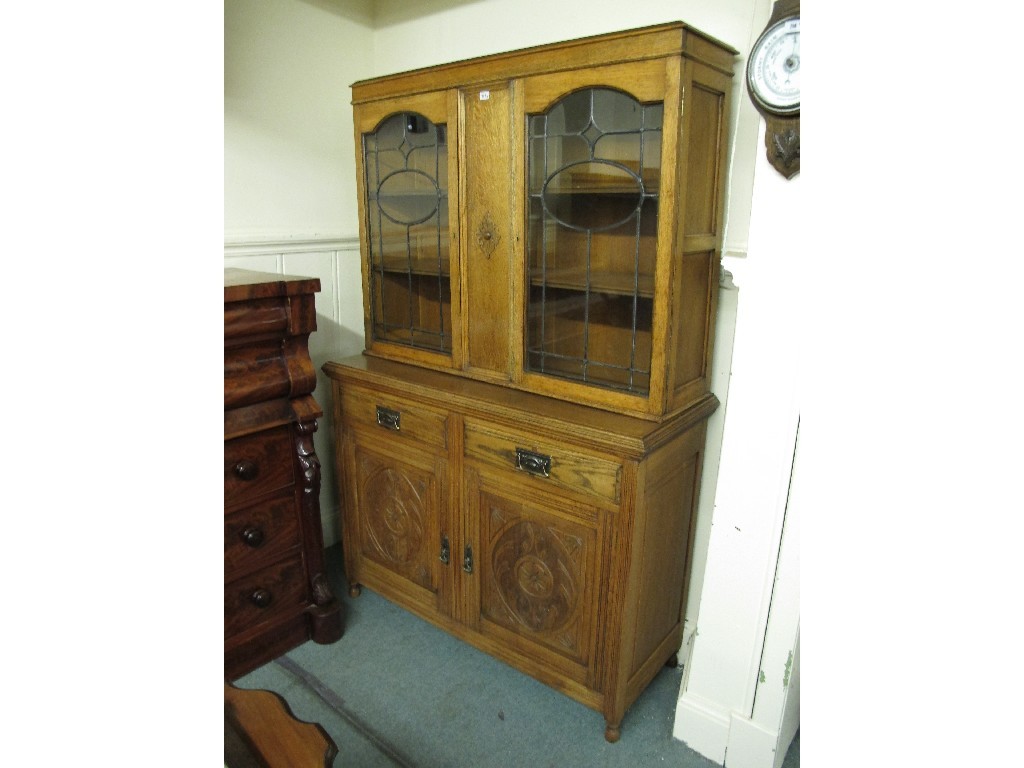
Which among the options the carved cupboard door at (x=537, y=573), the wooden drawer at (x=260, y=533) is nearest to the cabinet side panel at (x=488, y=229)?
the carved cupboard door at (x=537, y=573)

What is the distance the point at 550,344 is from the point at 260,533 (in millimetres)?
1023

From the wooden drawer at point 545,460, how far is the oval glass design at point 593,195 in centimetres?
60

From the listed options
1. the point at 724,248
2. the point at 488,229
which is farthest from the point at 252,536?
the point at 724,248

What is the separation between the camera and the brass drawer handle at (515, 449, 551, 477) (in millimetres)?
1762

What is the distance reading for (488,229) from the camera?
6.24 ft

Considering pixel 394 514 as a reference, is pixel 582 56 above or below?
above

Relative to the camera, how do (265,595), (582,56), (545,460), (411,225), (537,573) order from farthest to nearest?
(411,225)
(265,595)
(537,573)
(545,460)
(582,56)

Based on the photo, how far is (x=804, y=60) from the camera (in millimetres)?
172

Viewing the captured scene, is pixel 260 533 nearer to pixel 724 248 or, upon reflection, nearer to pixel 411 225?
pixel 411 225

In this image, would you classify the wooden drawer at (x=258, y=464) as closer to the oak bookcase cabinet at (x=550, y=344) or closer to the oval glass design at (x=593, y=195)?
the oak bookcase cabinet at (x=550, y=344)

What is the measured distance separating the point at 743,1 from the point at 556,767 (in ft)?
6.61

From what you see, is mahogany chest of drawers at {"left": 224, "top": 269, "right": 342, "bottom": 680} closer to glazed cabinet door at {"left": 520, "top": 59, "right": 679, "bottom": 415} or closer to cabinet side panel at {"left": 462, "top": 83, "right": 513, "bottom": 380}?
cabinet side panel at {"left": 462, "top": 83, "right": 513, "bottom": 380}
